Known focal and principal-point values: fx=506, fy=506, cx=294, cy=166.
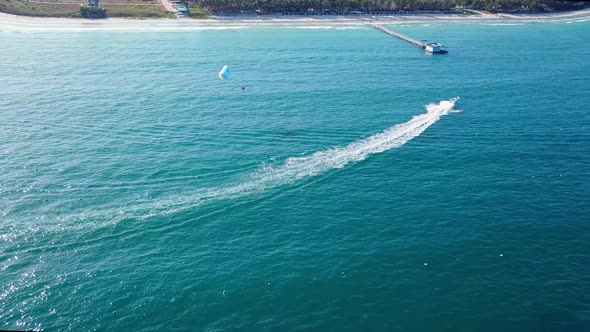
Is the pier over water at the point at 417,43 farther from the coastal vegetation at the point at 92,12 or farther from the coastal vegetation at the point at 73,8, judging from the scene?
the coastal vegetation at the point at 92,12

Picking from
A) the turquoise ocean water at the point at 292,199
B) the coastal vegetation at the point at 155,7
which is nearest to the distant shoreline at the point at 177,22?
the coastal vegetation at the point at 155,7

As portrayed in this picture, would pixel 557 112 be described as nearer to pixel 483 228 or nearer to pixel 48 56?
pixel 483 228

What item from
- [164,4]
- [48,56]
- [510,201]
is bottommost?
[510,201]

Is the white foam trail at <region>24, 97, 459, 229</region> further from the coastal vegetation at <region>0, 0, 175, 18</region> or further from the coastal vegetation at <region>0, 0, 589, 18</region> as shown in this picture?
the coastal vegetation at <region>0, 0, 175, 18</region>

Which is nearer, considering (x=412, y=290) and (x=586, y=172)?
(x=412, y=290)

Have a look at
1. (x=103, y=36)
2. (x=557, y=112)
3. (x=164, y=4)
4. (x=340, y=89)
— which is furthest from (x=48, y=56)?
(x=557, y=112)
